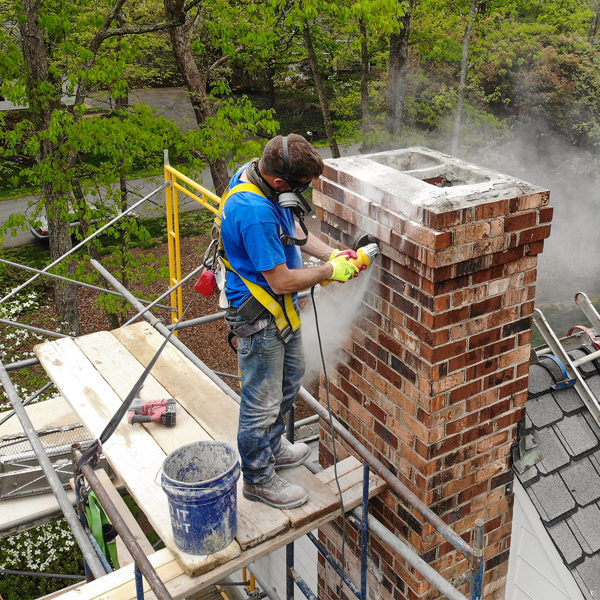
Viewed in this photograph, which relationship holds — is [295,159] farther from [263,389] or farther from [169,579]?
[169,579]

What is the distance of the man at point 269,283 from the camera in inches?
112

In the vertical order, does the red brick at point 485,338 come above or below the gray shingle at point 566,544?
above

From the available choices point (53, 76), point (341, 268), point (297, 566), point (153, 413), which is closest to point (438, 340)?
point (341, 268)

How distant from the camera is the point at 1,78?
9.08m

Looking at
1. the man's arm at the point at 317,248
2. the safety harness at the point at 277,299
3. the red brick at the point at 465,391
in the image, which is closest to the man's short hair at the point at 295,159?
the safety harness at the point at 277,299

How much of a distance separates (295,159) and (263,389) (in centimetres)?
112

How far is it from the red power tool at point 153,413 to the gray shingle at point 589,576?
2380 mm

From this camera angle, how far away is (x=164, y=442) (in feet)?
12.5

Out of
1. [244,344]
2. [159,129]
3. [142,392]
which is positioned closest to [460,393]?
[244,344]

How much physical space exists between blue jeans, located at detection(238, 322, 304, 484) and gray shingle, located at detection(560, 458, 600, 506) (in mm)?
1628

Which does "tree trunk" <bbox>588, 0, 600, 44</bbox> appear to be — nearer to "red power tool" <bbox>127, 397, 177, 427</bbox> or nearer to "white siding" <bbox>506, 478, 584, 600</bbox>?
"white siding" <bbox>506, 478, 584, 600</bbox>

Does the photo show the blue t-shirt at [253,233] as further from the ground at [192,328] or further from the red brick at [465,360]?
the ground at [192,328]

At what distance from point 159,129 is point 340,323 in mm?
7309

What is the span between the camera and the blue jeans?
10.4ft
